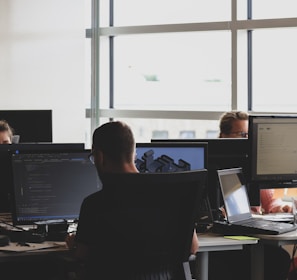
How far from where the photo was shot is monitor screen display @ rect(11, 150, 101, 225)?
3.43m

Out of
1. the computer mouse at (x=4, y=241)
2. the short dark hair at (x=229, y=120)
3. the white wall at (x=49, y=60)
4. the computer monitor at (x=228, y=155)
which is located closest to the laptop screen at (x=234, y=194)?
the computer monitor at (x=228, y=155)

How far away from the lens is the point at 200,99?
6496 mm

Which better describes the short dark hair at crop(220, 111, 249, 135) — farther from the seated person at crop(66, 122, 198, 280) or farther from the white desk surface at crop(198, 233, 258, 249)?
the seated person at crop(66, 122, 198, 280)

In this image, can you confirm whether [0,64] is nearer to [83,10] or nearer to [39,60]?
[39,60]

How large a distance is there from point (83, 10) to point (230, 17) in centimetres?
150

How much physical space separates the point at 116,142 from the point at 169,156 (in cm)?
79

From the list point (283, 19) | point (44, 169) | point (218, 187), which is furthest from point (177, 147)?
point (283, 19)

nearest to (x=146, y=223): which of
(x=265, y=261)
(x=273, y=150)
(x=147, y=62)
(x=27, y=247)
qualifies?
(x=27, y=247)

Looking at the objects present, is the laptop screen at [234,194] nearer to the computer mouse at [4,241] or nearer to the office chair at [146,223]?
the office chair at [146,223]

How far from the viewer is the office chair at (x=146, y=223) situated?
103 inches

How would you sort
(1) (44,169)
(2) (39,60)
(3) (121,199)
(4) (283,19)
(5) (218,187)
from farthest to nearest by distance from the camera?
(2) (39,60) < (4) (283,19) < (5) (218,187) < (1) (44,169) < (3) (121,199)

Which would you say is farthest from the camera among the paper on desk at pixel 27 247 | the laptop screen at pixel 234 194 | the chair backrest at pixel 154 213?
the laptop screen at pixel 234 194

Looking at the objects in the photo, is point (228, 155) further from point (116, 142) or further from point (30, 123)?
point (30, 123)

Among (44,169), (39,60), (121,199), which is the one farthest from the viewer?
(39,60)
